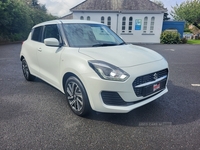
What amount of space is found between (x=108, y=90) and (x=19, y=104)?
202 cm

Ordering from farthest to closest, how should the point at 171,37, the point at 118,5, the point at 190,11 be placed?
the point at 190,11 → the point at 118,5 → the point at 171,37

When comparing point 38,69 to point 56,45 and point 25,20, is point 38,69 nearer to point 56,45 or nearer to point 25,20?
point 56,45

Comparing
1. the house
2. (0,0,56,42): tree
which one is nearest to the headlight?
(0,0,56,42): tree

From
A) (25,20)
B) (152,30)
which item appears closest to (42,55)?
(25,20)

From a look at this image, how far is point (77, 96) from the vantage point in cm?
279

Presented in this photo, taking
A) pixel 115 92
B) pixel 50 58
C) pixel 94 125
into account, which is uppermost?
pixel 50 58

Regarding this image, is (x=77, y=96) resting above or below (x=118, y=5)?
below

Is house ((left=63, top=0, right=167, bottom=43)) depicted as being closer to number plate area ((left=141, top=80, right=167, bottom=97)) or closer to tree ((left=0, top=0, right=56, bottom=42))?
tree ((left=0, top=0, right=56, bottom=42))

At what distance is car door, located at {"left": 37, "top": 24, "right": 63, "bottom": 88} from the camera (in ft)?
10.3

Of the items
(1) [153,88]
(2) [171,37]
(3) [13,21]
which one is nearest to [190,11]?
(2) [171,37]

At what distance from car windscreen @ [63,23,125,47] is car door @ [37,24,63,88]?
0.82ft

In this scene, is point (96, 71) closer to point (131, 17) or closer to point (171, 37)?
point (171, 37)

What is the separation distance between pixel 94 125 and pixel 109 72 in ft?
3.04

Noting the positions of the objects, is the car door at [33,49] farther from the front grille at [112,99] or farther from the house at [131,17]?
the house at [131,17]
